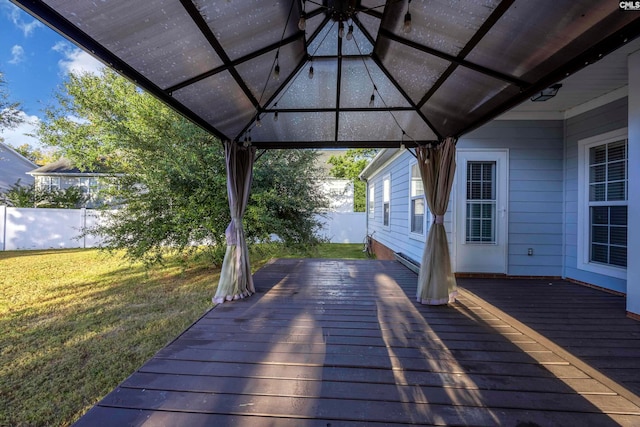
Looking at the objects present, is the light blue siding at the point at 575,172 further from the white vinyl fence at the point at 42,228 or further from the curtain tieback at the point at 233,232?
the white vinyl fence at the point at 42,228

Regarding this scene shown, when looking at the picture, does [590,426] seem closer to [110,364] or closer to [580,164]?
[110,364]

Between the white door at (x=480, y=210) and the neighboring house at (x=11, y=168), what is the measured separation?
21.5 meters

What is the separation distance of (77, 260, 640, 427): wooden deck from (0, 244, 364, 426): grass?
2.39 feet

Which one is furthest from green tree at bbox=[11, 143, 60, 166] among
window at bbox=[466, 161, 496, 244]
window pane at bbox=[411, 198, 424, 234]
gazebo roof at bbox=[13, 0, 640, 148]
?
window at bbox=[466, 161, 496, 244]

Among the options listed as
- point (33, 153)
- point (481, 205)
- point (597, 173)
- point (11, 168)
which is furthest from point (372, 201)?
point (33, 153)

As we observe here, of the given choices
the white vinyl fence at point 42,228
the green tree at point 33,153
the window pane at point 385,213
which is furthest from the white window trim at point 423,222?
the green tree at point 33,153

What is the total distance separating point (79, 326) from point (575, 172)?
25.2ft

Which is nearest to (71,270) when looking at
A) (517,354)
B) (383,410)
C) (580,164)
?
(383,410)

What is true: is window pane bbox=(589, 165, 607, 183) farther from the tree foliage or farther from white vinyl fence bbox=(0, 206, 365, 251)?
white vinyl fence bbox=(0, 206, 365, 251)

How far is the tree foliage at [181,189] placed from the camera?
5.48 m

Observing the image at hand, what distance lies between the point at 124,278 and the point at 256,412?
578 cm

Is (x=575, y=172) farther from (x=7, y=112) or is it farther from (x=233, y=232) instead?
(x=7, y=112)

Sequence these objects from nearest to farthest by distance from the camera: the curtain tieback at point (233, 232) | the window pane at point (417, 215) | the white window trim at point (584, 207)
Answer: the curtain tieback at point (233, 232) < the white window trim at point (584, 207) < the window pane at point (417, 215)

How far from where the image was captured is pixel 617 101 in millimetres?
3762
